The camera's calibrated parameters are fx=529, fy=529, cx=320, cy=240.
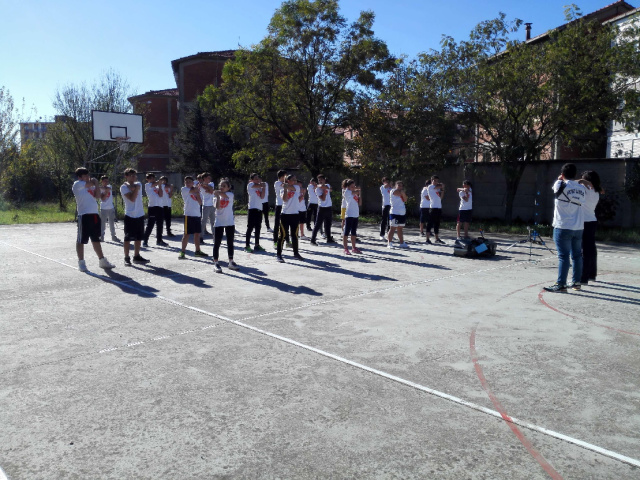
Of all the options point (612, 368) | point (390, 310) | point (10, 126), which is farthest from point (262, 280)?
point (10, 126)

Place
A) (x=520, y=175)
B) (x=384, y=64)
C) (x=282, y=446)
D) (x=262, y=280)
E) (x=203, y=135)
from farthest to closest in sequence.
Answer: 1. (x=203, y=135)
2. (x=384, y=64)
3. (x=520, y=175)
4. (x=262, y=280)
5. (x=282, y=446)

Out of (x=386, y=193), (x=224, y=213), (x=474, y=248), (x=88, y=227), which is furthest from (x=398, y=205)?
(x=88, y=227)

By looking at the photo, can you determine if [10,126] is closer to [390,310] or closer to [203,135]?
[203,135]

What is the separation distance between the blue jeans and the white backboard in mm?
19987

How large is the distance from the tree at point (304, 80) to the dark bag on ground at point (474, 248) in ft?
42.4

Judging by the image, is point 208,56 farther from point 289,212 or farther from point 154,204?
point 289,212

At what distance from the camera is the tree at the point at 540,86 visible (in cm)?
1702

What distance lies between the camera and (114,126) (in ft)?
76.7

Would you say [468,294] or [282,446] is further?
[468,294]

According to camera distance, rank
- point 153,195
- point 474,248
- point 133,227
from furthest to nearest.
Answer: point 153,195
point 474,248
point 133,227

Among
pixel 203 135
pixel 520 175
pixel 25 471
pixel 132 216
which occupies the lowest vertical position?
pixel 25 471

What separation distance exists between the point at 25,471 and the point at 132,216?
8.11 metres

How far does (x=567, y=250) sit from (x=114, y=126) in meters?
20.5

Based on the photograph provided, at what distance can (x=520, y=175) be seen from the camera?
19719mm
